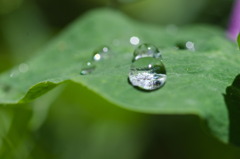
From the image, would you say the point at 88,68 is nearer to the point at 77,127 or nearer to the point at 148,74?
the point at 148,74

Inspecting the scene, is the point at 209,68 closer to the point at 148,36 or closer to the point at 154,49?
the point at 154,49

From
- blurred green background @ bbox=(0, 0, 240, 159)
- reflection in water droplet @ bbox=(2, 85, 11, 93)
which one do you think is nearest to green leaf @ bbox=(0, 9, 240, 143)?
reflection in water droplet @ bbox=(2, 85, 11, 93)

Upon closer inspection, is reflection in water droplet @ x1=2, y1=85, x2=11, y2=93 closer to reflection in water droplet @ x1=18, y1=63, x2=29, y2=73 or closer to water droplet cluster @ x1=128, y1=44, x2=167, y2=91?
reflection in water droplet @ x1=18, y1=63, x2=29, y2=73

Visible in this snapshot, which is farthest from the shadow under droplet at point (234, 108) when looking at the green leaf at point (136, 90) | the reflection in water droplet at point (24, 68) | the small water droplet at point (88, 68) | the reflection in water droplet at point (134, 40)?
the reflection in water droplet at point (24, 68)

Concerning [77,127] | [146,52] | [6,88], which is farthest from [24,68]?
[146,52]

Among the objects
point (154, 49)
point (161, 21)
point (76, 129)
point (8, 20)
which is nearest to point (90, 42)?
point (76, 129)
